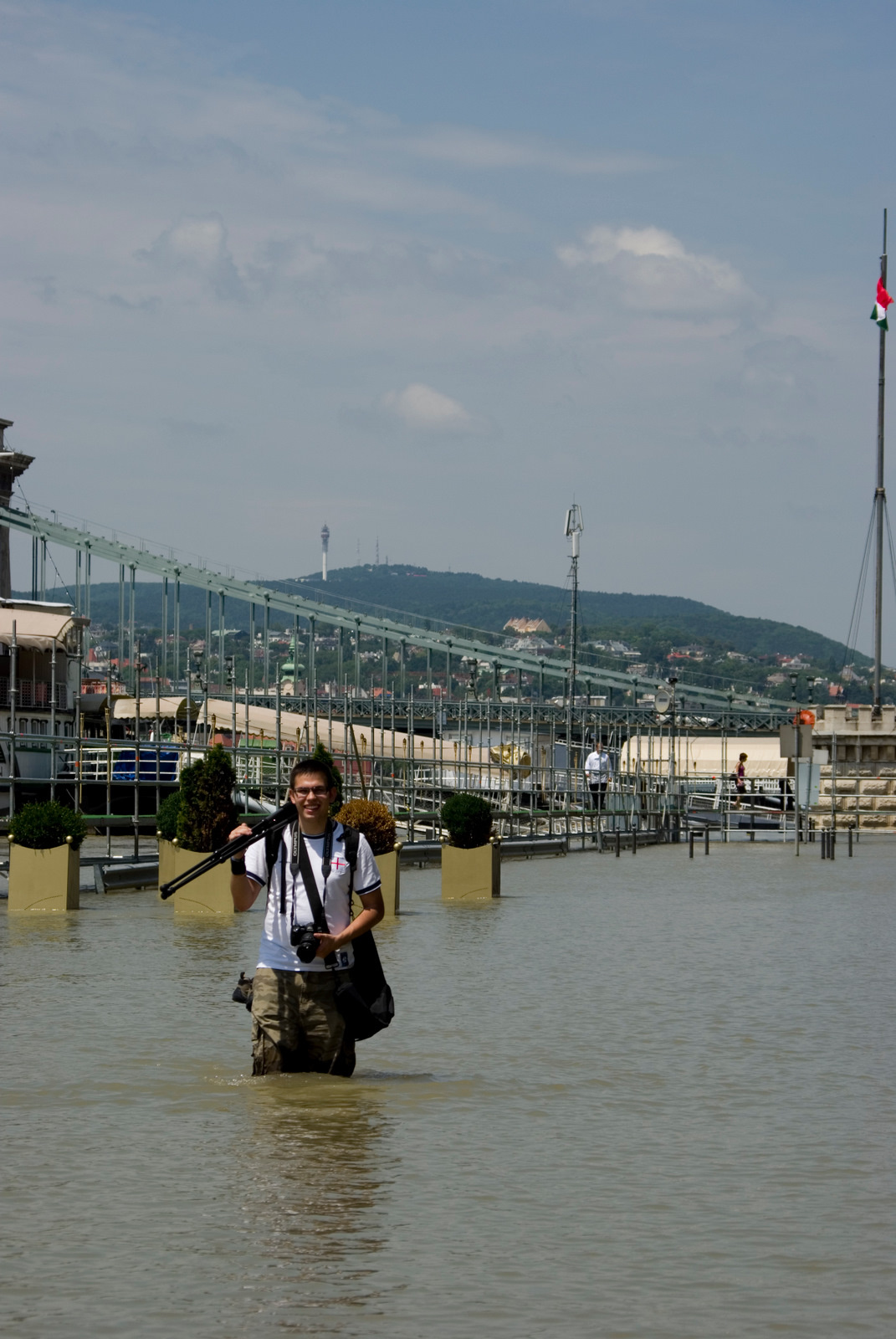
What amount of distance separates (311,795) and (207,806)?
44.1 ft

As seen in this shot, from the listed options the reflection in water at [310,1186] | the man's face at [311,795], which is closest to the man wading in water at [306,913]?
the man's face at [311,795]

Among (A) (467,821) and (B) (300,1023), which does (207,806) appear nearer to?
(A) (467,821)

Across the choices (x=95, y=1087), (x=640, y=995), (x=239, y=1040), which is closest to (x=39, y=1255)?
(x=95, y=1087)

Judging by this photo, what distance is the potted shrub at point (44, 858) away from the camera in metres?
19.7

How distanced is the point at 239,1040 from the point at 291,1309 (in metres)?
5.20

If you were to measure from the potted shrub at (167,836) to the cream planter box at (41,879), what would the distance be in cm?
237

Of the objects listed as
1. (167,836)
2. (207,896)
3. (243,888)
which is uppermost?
(243,888)

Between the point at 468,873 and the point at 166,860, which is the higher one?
the point at 166,860

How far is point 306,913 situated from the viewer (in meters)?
8.26

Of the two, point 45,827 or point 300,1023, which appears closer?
point 300,1023

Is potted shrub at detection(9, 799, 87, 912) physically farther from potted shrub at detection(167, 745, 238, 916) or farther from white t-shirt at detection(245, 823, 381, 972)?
white t-shirt at detection(245, 823, 381, 972)

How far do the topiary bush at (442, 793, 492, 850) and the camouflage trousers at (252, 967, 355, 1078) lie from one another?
14.5 m

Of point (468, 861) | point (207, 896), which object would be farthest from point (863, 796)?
point (207, 896)

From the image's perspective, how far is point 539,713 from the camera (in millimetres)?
72562
